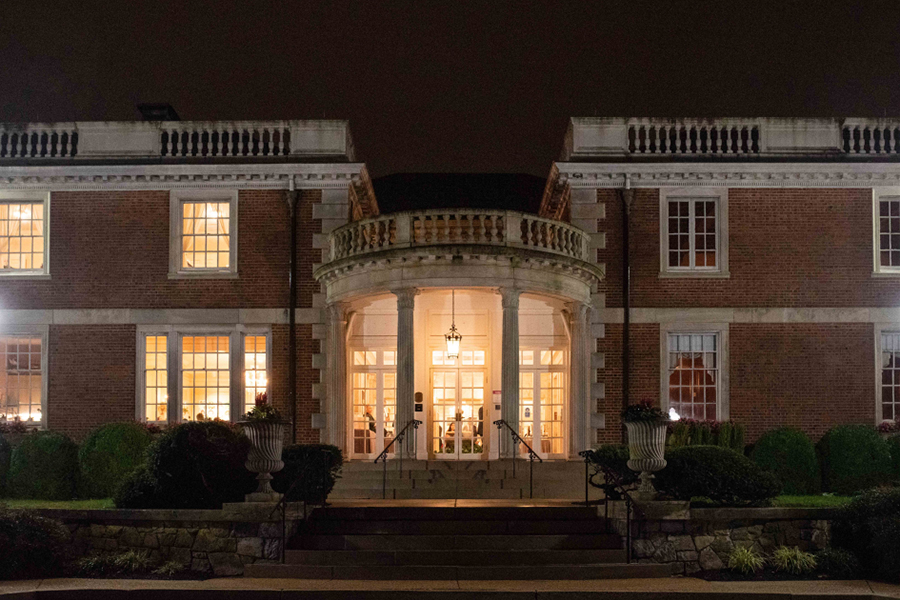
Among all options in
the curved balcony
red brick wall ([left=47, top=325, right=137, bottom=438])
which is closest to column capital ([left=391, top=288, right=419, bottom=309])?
the curved balcony

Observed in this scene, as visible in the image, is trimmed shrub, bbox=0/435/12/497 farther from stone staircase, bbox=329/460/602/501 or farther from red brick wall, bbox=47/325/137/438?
stone staircase, bbox=329/460/602/501

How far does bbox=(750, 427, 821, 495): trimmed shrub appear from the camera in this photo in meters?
19.7

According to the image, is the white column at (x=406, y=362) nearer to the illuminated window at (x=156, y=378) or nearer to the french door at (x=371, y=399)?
the french door at (x=371, y=399)

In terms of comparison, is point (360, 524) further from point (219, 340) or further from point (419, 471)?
point (219, 340)

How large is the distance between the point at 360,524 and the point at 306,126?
11.6 m

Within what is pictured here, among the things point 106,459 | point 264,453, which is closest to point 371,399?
point 106,459

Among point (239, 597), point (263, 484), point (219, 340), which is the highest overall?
point (219, 340)

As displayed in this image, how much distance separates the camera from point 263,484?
1434cm

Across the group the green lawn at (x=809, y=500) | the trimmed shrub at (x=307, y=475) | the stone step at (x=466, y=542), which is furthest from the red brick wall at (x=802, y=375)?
the trimmed shrub at (x=307, y=475)

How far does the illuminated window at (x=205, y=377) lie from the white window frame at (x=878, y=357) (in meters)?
14.9

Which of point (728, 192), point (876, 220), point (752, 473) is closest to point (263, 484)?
point (752, 473)

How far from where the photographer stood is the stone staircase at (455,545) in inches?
514

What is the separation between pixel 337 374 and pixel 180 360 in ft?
12.8

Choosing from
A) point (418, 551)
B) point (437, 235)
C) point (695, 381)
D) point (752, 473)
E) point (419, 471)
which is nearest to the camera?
point (418, 551)
